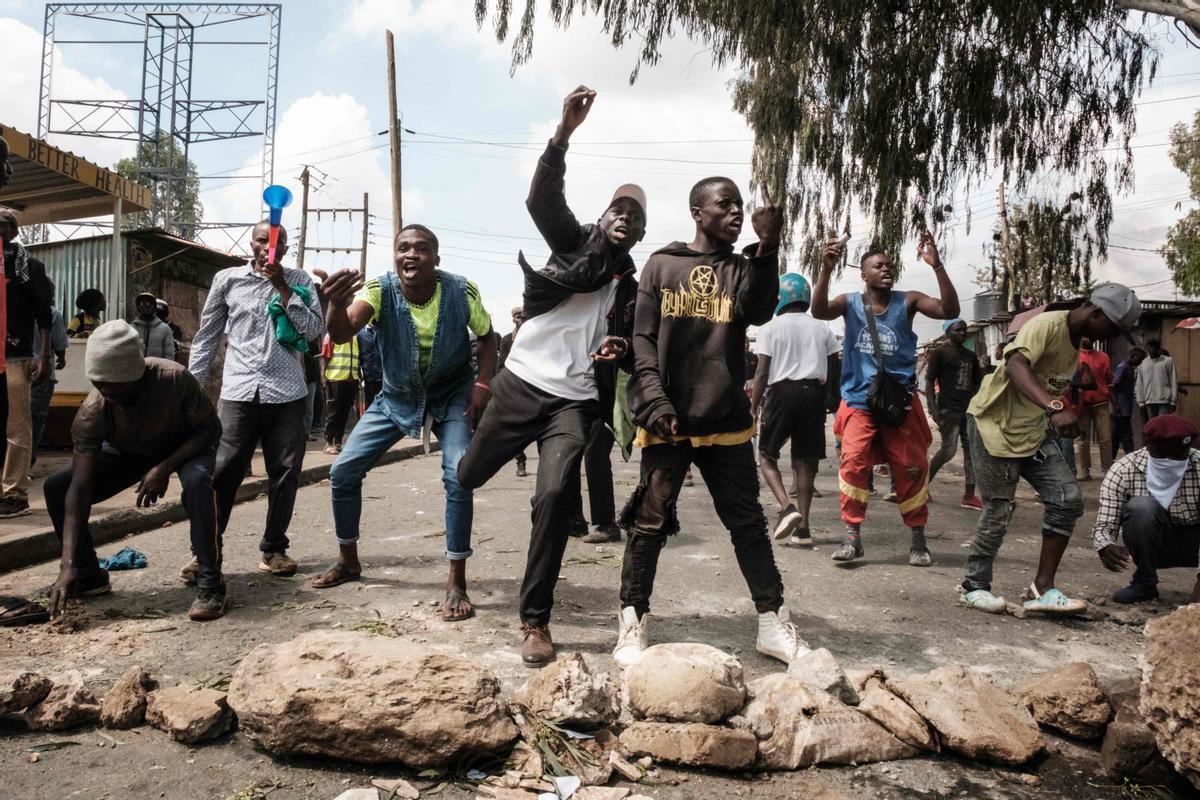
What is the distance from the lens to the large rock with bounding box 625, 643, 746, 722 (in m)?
2.76

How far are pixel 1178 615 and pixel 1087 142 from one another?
7857mm

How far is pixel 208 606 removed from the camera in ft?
13.2

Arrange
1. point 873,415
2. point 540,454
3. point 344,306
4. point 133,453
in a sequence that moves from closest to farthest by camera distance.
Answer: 1. point 540,454
2. point 344,306
3. point 133,453
4. point 873,415

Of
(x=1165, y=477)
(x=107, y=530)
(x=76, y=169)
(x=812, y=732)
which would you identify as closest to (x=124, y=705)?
(x=812, y=732)

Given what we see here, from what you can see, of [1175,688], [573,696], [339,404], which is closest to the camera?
[1175,688]

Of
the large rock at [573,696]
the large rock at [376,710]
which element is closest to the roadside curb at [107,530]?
the large rock at [376,710]

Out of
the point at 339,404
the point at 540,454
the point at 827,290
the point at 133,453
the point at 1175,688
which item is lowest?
the point at 339,404

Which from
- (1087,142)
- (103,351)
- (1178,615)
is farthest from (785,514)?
(1087,142)

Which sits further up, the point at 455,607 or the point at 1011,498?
the point at 1011,498

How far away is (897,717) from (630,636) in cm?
112

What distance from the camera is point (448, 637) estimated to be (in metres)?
3.81

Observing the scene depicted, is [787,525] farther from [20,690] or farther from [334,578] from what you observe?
[20,690]

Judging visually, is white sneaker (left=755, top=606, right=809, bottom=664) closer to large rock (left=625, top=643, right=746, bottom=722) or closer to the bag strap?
large rock (left=625, top=643, right=746, bottom=722)

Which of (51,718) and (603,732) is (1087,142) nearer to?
(603,732)
